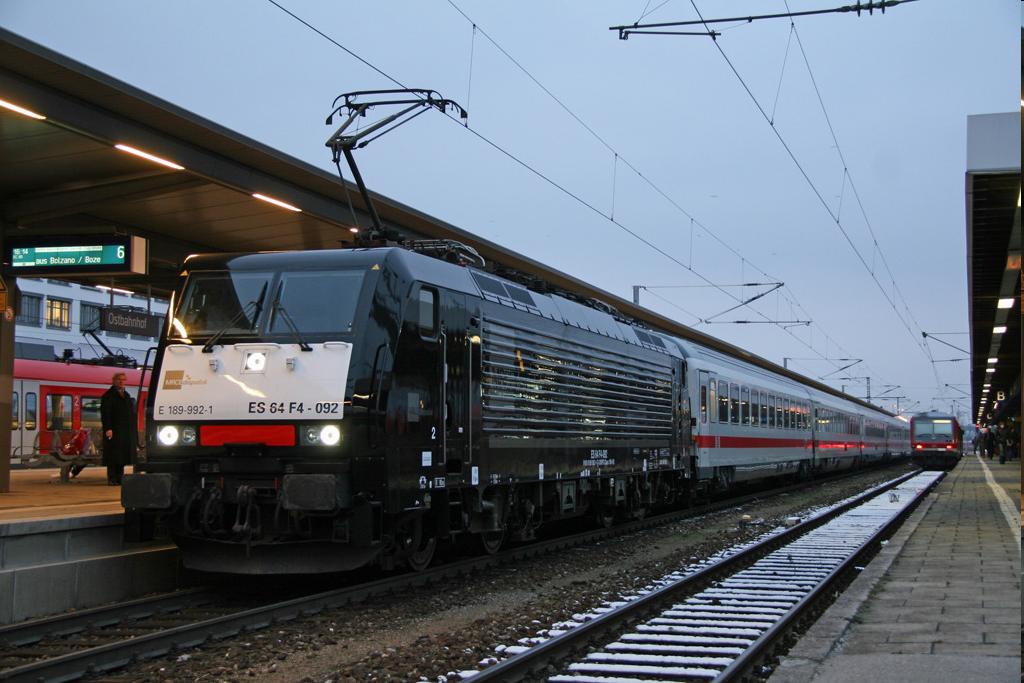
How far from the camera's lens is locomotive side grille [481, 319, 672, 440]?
11547 millimetres

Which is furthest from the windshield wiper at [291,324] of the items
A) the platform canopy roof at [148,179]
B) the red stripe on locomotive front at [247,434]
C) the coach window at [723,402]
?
the coach window at [723,402]

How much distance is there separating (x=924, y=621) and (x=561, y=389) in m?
5.93

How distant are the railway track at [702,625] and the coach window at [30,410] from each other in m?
18.7

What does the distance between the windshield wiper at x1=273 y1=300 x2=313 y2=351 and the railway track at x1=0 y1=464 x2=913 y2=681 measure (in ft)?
6.93

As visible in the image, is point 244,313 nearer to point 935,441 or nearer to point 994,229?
point 994,229

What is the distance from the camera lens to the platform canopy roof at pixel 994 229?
43.8 feet

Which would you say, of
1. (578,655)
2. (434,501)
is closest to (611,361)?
Answer: (434,501)

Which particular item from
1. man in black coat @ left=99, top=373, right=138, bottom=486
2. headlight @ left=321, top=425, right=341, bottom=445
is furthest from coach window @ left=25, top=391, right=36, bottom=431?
headlight @ left=321, top=425, right=341, bottom=445

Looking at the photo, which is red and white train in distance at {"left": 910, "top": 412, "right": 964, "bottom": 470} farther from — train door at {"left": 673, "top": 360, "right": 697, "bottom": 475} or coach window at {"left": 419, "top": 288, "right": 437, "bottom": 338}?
coach window at {"left": 419, "top": 288, "right": 437, "bottom": 338}

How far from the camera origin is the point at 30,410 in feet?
84.4

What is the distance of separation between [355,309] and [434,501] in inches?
87.8

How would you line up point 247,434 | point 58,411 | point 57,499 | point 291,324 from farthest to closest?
point 58,411 < point 57,499 < point 291,324 < point 247,434

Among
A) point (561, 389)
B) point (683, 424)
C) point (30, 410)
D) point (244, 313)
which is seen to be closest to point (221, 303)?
point (244, 313)

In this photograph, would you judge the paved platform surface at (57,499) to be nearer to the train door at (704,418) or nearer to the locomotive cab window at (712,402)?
the train door at (704,418)
